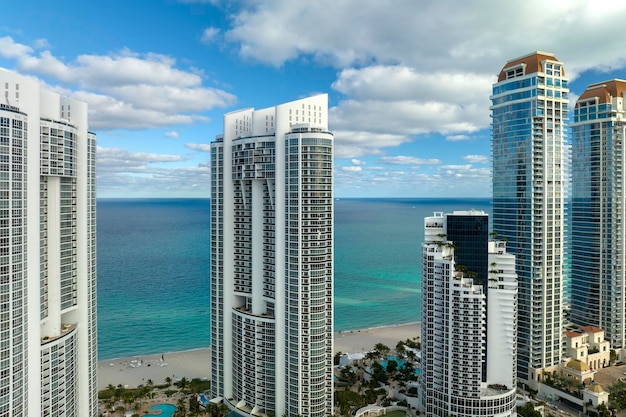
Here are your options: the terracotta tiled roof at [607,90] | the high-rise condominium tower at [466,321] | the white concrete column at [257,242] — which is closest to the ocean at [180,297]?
the white concrete column at [257,242]

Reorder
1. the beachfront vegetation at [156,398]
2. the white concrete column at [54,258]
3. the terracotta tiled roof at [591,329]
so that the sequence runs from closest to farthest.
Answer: the white concrete column at [54,258], the beachfront vegetation at [156,398], the terracotta tiled roof at [591,329]

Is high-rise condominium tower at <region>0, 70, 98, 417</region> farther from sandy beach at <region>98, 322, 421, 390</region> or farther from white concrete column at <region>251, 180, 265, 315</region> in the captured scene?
sandy beach at <region>98, 322, 421, 390</region>

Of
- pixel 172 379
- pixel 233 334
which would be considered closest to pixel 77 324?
pixel 233 334

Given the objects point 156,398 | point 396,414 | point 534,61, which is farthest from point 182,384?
point 534,61

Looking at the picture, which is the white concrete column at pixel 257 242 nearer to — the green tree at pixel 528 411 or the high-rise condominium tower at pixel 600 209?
the green tree at pixel 528 411

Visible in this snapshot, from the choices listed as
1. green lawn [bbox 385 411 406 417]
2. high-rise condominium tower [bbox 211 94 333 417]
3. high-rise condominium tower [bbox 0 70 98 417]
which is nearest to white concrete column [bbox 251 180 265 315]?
high-rise condominium tower [bbox 211 94 333 417]

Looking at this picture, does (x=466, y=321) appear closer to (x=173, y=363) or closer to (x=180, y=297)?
(x=173, y=363)
